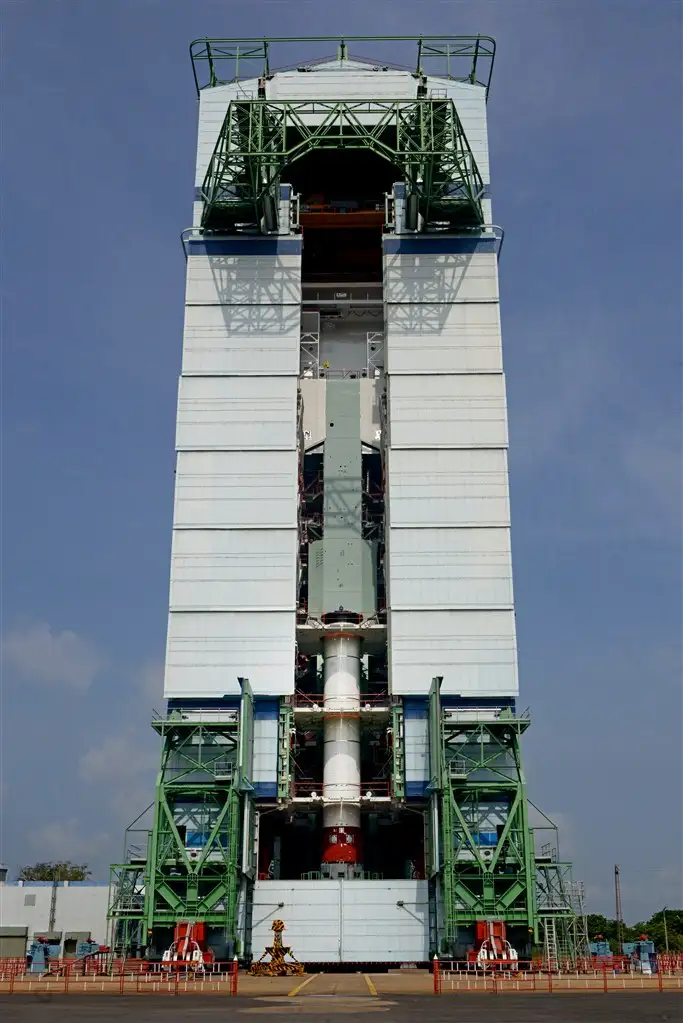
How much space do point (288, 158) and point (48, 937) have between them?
142 ft

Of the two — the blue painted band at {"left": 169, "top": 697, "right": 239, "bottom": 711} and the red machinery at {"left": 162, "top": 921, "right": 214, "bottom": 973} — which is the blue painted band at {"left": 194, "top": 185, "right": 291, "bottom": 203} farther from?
the red machinery at {"left": 162, "top": 921, "right": 214, "bottom": 973}

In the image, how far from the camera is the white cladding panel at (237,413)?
5750 centimetres

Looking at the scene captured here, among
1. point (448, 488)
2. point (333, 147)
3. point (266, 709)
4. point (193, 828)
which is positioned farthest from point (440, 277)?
point (193, 828)

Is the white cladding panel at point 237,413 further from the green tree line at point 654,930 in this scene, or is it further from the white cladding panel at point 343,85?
the green tree line at point 654,930

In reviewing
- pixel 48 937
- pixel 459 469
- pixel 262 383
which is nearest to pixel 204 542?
pixel 262 383

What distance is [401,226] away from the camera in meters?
62.2

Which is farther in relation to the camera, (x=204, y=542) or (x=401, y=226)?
(x=401, y=226)

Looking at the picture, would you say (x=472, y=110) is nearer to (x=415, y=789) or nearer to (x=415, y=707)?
(x=415, y=707)

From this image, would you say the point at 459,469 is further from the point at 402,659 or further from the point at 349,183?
the point at 349,183

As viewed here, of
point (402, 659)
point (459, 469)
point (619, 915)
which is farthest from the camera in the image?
point (619, 915)

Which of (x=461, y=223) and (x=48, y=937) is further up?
(x=461, y=223)

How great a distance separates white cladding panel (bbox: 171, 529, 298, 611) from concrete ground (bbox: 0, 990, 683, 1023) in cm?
2365

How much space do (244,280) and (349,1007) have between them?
1690 inches

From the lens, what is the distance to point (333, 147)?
58.7 meters
